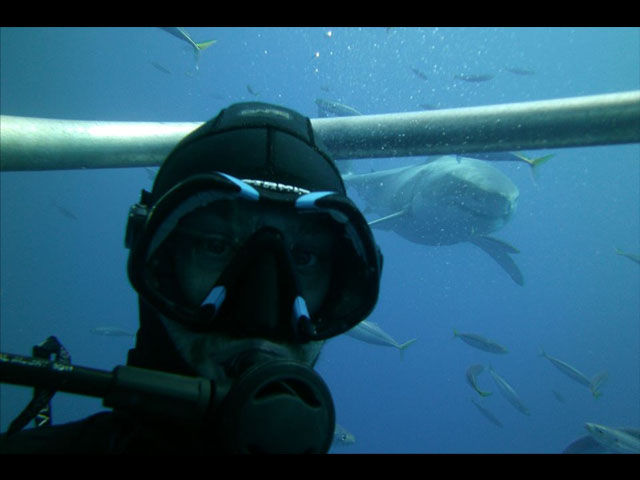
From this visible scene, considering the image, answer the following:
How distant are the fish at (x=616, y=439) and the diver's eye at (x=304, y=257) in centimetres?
702

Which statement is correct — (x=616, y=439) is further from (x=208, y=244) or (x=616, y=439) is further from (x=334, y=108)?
(x=334, y=108)

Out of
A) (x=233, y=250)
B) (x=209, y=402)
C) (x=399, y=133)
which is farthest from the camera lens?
(x=399, y=133)

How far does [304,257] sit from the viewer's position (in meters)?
1.71

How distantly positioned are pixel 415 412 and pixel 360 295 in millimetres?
50143

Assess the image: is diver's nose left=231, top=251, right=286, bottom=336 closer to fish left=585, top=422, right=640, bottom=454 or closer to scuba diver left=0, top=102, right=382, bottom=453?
scuba diver left=0, top=102, right=382, bottom=453

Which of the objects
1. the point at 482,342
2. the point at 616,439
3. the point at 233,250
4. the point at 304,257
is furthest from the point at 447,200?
the point at 233,250

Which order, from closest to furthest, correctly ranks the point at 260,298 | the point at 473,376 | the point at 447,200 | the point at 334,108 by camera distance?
the point at 260,298
the point at 447,200
the point at 473,376
the point at 334,108

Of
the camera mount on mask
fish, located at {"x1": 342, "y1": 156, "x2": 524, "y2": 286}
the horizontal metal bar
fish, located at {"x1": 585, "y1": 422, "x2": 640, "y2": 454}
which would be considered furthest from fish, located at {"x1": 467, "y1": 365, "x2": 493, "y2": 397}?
the camera mount on mask

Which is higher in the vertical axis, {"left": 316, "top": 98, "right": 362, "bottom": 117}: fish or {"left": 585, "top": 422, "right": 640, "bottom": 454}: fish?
{"left": 316, "top": 98, "right": 362, "bottom": 117}: fish

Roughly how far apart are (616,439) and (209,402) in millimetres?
7559

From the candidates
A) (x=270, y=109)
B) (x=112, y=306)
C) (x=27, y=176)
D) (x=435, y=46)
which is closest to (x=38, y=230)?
(x=27, y=176)

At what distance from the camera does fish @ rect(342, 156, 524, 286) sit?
740 centimetres

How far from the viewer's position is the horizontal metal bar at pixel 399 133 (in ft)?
6.43

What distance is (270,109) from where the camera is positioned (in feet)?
6.49
